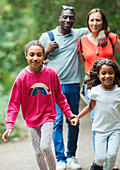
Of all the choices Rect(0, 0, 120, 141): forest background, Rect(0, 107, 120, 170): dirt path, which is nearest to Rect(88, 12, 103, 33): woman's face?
Rect(0, 107, 120, 170): dirt path

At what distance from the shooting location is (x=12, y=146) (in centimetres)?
733

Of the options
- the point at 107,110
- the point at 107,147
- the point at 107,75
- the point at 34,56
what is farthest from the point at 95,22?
the point at 107,147

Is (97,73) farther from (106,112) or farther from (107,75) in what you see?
(106,112)

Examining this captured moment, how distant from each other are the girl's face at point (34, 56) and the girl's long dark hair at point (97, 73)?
0.74 m

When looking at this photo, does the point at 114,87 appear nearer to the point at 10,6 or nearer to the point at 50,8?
the point at 50,8

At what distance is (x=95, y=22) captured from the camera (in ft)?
14.5

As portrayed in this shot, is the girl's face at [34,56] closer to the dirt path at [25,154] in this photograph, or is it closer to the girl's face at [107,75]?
the girl's face at [107,75]

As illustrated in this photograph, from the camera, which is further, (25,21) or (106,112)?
(25,21)

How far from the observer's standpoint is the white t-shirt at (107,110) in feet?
12.7

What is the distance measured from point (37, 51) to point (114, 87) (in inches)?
41.5

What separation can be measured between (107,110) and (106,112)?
27 mm

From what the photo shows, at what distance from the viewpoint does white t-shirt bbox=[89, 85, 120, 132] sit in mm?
3861

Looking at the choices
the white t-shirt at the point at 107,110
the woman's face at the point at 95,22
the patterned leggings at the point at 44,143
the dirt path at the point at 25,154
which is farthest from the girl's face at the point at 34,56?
the dirt path at the point at 25,154

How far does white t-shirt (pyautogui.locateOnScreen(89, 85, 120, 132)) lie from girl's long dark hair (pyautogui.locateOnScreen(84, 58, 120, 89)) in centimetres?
19
